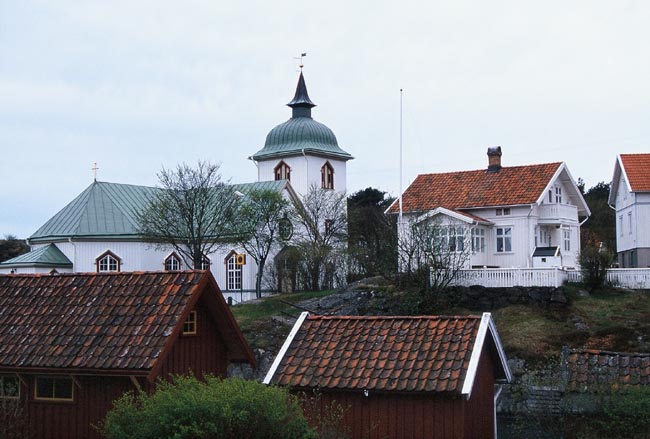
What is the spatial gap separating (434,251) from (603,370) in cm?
2346

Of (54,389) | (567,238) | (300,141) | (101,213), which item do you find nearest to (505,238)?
(567,238)

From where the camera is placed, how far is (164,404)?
52.4 feet

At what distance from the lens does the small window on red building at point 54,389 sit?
2022 cm

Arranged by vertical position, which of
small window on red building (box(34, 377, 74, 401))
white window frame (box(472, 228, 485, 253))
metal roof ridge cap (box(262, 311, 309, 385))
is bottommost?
small window on red building (box(34, 377, 74, 401))

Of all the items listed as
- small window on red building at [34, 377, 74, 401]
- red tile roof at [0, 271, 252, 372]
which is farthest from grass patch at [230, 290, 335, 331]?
small window on red building at [34, 377, 74, 401]

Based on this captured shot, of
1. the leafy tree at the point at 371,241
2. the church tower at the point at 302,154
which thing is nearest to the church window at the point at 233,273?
the leafy tree at the point at 371,241

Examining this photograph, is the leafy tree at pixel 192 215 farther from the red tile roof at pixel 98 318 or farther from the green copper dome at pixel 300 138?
the red tile roof at pixel 98 318

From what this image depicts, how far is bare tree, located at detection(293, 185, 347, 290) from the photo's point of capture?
58.2 m

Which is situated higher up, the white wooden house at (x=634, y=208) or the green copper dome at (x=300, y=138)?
the green copper dome at (x=300, y=138)

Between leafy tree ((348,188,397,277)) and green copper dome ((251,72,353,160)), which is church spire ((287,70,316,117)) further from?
leafy tree ((348,188,397,277))

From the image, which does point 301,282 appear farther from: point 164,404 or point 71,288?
point 164,404

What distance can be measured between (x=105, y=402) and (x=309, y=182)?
54.2 metres

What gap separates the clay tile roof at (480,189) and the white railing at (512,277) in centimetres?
638

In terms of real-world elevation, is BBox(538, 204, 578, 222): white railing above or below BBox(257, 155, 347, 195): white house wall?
below
